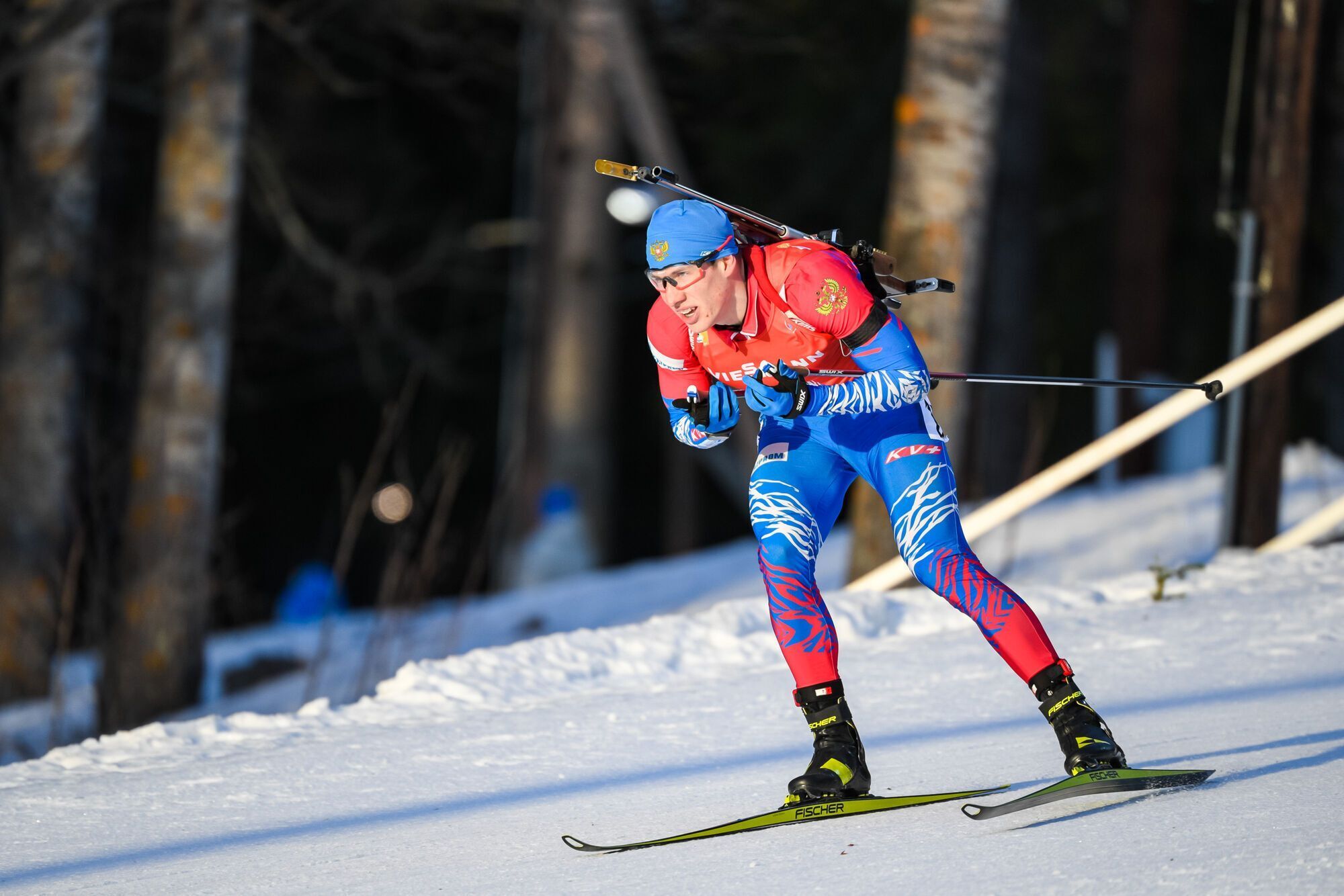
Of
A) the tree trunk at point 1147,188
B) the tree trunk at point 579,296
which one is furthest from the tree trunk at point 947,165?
the tree trunk at point 1147,188

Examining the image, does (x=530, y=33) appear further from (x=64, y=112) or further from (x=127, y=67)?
(x=64, y=112)

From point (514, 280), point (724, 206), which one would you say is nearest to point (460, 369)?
point (514, 280)

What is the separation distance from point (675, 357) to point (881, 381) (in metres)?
0.60

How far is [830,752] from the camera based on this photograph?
13.8 feet

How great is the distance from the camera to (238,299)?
714 inches

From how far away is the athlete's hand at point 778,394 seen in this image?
416cm

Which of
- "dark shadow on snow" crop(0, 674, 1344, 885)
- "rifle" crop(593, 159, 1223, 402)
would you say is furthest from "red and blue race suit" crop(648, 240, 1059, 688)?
"dark shadow on snow" crop(0, 674, 1344, 885)

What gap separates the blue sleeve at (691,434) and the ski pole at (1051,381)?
311 mm

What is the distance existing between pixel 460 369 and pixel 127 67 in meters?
10.7

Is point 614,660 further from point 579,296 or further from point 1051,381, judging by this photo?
point 579,296

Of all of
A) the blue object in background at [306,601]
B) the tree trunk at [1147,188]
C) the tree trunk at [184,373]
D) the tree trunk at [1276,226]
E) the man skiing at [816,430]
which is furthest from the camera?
the tree trunk at [1147,188]

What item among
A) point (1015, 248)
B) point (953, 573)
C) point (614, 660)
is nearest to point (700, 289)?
point (953, 573)

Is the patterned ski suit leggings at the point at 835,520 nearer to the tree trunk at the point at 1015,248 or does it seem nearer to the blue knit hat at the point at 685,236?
the blue knit hat at the point at 685,236

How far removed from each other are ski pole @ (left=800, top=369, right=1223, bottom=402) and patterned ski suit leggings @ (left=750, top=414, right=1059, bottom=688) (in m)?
0.15
